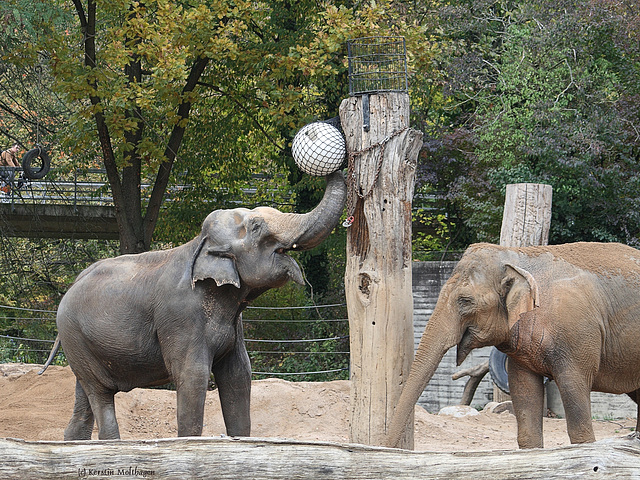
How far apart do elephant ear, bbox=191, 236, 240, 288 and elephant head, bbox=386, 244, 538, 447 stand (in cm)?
127

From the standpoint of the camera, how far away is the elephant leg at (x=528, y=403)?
5.76 metres

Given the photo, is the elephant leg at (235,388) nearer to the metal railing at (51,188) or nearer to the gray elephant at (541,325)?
the gray elephant at (541,325)

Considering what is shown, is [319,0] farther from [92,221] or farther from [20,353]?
[20,353]

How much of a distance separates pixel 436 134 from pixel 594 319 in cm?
1009

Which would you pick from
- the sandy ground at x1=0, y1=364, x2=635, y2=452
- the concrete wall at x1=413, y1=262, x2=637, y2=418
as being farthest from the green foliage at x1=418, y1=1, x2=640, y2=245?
the sandy ground at x1=0, y1=364, x2=635, y2=452

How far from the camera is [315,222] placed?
5.46m

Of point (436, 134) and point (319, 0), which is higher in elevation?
point (319, 0)

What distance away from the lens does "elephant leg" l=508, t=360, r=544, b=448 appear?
576cm

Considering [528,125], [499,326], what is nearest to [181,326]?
[499,326]

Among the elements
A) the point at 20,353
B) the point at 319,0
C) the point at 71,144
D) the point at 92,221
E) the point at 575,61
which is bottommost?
the point at 20,353

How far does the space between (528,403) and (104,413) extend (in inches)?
114

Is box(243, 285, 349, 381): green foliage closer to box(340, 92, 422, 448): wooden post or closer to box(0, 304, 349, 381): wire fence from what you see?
box(0, 304, 349, 381): wire fence

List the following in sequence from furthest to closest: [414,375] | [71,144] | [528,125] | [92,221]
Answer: [92,221] < [528,125] < [71,144] < [414,375]

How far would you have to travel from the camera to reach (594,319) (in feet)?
18.0
